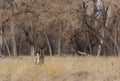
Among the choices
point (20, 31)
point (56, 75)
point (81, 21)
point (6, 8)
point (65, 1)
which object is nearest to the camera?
point (56, 75)

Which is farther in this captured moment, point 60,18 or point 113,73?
point 60,18

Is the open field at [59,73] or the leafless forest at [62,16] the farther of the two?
the leafless forest at [62,16]

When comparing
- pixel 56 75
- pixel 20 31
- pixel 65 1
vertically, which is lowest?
pixel 20 31

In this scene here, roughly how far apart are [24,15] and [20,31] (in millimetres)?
9274

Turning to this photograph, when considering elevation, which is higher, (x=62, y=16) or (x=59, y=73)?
(x=62, y=16)

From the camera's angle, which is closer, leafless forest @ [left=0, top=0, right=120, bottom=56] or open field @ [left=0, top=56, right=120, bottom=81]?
open field @ [left=0, top=56, right=120, bottom=81]

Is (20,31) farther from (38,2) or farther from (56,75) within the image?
(56,75)

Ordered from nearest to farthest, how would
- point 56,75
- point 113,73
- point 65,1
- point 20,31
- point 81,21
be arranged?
1. point 113,73
2. point 56,75
3. point 65,1
4. point 81,21
5. point 20,31

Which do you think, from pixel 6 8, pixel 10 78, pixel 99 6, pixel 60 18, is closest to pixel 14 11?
pixel 6 8

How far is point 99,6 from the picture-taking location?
32.7 m

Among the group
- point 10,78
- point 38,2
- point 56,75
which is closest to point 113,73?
point 56,75

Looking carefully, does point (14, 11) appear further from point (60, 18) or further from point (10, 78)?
point (10, 78)

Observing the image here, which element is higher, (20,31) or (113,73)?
(113,73)

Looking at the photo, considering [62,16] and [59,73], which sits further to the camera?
[62,16]
